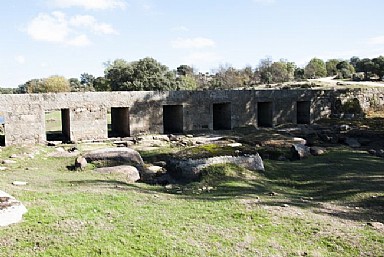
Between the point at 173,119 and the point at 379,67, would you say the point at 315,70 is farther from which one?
the point at 173,119

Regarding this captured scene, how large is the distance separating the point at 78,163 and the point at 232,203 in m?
5.24

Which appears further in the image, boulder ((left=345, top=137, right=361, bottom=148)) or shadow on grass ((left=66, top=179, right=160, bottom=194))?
boulder ((left=345, top=137, right=361, bottom=148))

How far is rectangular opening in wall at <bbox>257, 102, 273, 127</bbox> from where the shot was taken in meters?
21.4

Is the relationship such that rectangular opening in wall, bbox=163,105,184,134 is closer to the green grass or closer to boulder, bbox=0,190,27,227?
the green grass

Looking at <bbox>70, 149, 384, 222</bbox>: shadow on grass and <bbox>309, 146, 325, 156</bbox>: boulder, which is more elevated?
<bbox>309, 146, 325, 156</bbox>: boulder

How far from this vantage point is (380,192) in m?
8.75

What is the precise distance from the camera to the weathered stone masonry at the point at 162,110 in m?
15.1

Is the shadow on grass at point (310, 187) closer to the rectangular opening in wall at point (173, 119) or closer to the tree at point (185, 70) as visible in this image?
the rectangular opening in wall at point (173, 119)

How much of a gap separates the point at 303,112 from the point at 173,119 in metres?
7.95

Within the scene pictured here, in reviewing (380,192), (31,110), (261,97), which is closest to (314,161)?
(380,192)

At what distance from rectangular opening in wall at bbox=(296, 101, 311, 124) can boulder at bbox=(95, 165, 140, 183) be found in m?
14.7

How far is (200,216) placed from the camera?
6586 millimetres

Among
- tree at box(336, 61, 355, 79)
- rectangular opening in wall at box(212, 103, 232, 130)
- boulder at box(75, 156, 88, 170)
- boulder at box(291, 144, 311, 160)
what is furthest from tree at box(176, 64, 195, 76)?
boulder at box(75, 156, 88, 170)

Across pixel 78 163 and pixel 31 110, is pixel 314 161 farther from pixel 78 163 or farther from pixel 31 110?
pixel 31 110
